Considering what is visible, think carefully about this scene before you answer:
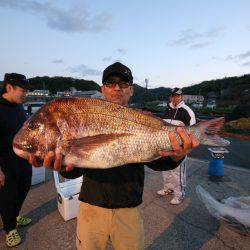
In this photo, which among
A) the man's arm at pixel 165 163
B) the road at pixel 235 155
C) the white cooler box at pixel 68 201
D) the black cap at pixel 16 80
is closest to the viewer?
the man's arm at pixel 165 163

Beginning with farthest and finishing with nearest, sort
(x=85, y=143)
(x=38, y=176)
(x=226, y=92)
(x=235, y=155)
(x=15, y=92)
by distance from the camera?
1. (x=226, y=92)
2. (x=235, y=155)
3. (x=38, y=176)
4. (x=15, y=92)
5. (x=85, y=143)

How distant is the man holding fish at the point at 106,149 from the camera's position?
2076 mm

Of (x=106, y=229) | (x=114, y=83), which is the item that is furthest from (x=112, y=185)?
(x=114, y=83)

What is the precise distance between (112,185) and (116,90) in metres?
0.94

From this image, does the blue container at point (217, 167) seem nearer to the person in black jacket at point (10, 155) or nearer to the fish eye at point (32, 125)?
the person in black jacket at point (10, 155)

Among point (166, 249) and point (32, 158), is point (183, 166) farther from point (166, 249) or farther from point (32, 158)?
point (32, 158)

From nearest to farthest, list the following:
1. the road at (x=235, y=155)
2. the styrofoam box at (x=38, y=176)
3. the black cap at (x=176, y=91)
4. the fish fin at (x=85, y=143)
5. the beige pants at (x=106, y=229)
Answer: the fish fin at (x=85, y=143)
the beige pants at (x=106, y=229)
the black cap at (x=176, y=91)
the styrofoam box at (x=38, y=176)
the road at (x=235, y=155)

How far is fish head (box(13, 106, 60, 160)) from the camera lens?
82.3 inches

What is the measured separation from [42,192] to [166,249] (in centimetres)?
343

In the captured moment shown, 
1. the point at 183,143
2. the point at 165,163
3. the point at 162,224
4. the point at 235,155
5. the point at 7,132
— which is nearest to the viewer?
the point at 183,143

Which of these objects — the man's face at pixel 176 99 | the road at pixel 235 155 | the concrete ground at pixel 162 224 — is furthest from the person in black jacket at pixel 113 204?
the road at pixel 235 155

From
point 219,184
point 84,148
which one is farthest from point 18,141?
point 219,184

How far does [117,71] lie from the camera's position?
2504mm

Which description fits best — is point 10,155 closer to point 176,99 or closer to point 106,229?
point 106,229
